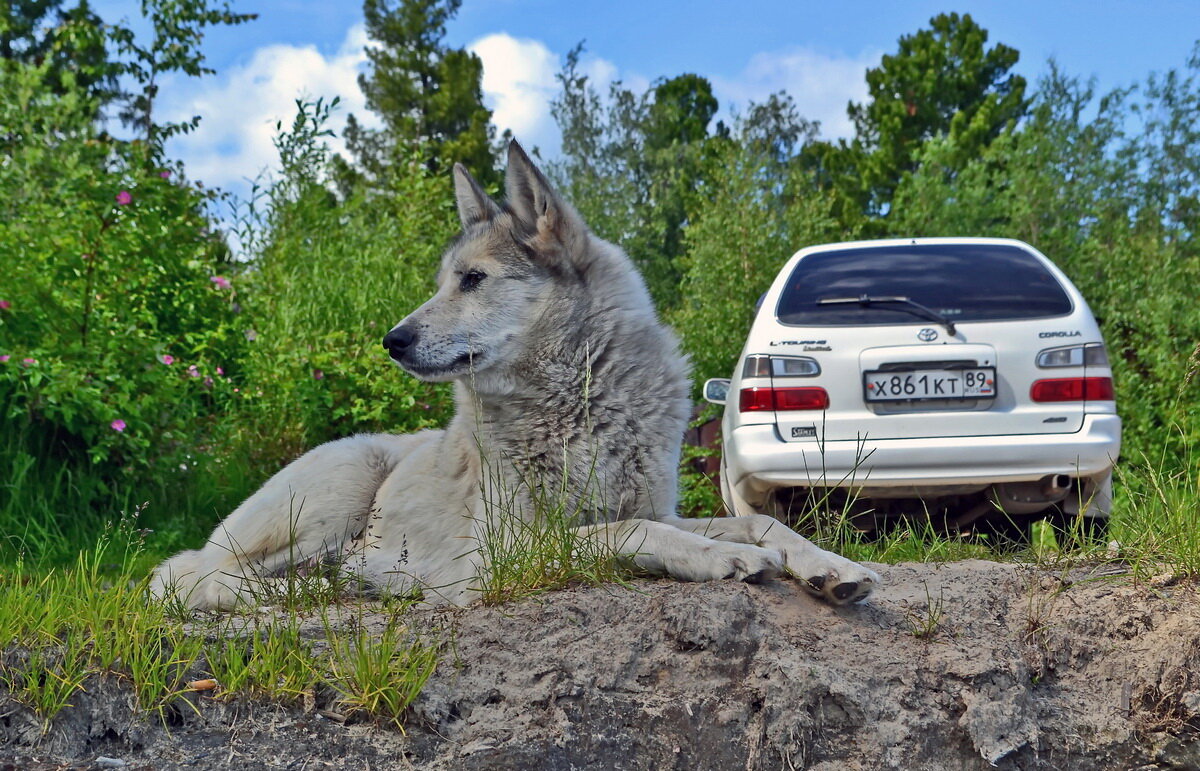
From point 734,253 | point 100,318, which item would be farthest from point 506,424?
point 734,253

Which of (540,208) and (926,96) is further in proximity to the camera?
(926,96)

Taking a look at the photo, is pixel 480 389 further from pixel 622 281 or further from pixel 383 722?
pixel 383 722

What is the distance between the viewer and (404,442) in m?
4.84

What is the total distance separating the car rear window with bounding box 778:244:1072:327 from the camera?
19.7 ft

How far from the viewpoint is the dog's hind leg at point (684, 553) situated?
10.3 feet

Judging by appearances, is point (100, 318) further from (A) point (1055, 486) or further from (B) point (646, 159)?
(B) point (646, 159)

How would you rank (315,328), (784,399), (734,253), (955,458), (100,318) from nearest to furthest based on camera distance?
(955,458) < (784,399) < (100,318) < (315,328) < (734,253)

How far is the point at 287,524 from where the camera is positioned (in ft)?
14.2

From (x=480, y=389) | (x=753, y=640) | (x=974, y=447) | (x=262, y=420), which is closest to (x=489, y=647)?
(x=753, y=640)

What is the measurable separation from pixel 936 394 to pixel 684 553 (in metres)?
3.08

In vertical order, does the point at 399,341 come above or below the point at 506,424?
above

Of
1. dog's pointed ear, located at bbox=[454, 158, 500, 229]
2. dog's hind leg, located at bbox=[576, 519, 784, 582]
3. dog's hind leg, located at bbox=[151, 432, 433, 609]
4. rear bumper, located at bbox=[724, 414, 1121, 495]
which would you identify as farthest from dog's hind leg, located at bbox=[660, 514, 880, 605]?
rear bumper, located at bbox=[724, 414, 1121, 495]

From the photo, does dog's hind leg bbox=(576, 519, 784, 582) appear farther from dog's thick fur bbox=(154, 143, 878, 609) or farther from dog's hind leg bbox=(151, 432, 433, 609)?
dog's hind leg bbox=(151, 432, 433, 609)

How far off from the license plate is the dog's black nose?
2.95 metres
